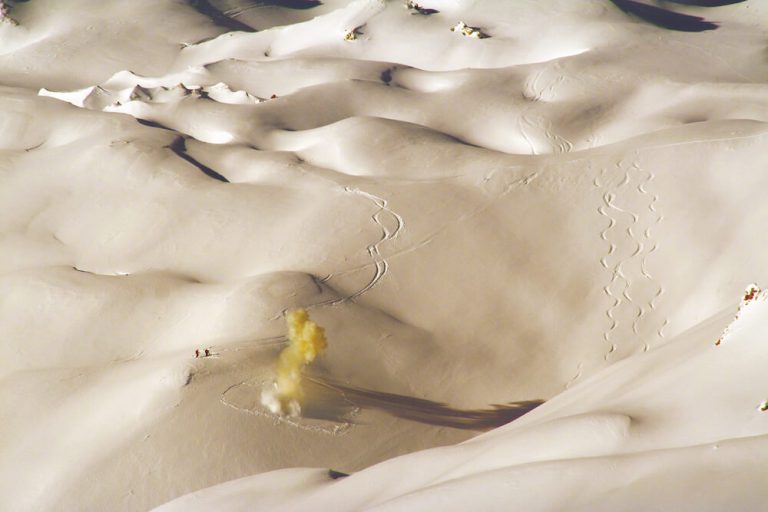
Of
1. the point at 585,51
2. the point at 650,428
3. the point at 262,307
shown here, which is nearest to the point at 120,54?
the point at 585,51

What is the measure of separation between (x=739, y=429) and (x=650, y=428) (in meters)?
0.60

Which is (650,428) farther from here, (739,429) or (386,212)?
(386,212)

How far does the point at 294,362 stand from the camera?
888 cm

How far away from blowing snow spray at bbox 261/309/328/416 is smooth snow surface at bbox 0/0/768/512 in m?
0.14

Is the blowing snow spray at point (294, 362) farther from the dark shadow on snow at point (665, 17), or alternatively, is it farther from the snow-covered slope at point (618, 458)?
the dark shadow on snow at point (665, 17)

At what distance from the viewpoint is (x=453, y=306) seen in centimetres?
1017

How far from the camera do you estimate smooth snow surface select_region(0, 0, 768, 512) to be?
19.4 ft

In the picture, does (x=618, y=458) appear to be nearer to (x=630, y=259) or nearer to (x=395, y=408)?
(x=395, y=408)

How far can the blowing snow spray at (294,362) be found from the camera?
860cm

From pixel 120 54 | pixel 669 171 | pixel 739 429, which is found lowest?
pixel 120 54

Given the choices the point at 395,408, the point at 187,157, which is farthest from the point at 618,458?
the point at 187,157

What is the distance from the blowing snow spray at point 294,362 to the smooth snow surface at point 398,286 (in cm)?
14

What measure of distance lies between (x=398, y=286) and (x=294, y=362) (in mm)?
2026

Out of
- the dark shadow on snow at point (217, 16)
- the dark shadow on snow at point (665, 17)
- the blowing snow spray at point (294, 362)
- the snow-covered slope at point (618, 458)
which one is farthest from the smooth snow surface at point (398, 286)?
the dark shadow on snow at point (217, 16)
